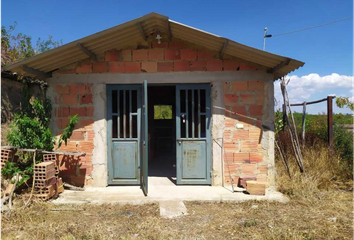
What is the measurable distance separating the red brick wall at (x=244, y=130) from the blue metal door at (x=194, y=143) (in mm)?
414

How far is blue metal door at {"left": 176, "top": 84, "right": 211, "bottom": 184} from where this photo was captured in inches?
206

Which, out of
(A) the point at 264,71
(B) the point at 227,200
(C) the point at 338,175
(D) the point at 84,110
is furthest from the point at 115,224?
(C) the point at 338,175

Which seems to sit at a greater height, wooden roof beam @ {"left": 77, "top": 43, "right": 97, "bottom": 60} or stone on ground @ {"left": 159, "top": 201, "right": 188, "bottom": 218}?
wooden roof beam @ {"left": 77, "top": 43, "right": 97, "bottom": 60}

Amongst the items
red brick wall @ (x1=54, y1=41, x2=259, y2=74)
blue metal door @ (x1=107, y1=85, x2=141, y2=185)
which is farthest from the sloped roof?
blue metal door @ (x1=107, y1=85, x2=141, y2=185)

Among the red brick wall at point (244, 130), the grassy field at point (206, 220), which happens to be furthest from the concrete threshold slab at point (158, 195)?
the red brick wall at point (244, 130)

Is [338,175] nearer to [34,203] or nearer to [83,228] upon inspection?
[83,228]

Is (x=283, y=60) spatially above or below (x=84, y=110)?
above

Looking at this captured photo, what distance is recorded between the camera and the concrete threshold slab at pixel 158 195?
4477 mm

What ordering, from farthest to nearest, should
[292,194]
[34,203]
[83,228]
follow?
[292,194] → [34,203] → [83,228]

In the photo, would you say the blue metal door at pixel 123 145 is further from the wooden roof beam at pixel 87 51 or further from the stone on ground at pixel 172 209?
the stone on ground at pixel 172 209

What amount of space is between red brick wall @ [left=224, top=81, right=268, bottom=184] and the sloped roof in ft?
2.06

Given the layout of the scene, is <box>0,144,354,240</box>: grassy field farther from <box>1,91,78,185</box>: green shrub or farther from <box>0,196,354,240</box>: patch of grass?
<box>1,91,78,185</box>: green shrub

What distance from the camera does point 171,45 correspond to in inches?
206

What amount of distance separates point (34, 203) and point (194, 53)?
4259 millimetres
